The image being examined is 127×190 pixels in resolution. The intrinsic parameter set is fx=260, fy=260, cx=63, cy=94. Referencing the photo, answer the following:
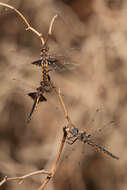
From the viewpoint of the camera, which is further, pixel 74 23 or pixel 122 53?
pixel 74 23

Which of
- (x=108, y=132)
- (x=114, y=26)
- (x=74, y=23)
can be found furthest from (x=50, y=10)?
(x=108, y=132)

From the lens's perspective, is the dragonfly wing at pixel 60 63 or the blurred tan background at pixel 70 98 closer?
the dragonfly wing at pixel 60 63

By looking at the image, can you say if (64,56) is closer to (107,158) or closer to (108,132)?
(108,132)

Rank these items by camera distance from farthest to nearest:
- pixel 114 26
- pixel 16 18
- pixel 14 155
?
1. pixel 16 18
2. pixel 114 26
3. pixel 14 155

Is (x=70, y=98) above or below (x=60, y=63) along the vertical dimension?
above

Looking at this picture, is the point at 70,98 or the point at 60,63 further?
the point at 70,98

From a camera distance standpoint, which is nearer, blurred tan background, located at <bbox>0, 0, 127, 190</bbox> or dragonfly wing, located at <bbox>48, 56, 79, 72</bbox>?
dragonfly wing, located at <bbox>48, 56, 79, 72</bbox>

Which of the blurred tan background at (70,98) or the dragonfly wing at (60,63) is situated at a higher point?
the blurred tan background at (70,98)

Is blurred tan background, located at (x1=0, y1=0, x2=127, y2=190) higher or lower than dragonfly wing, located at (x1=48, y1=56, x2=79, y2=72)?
higher
